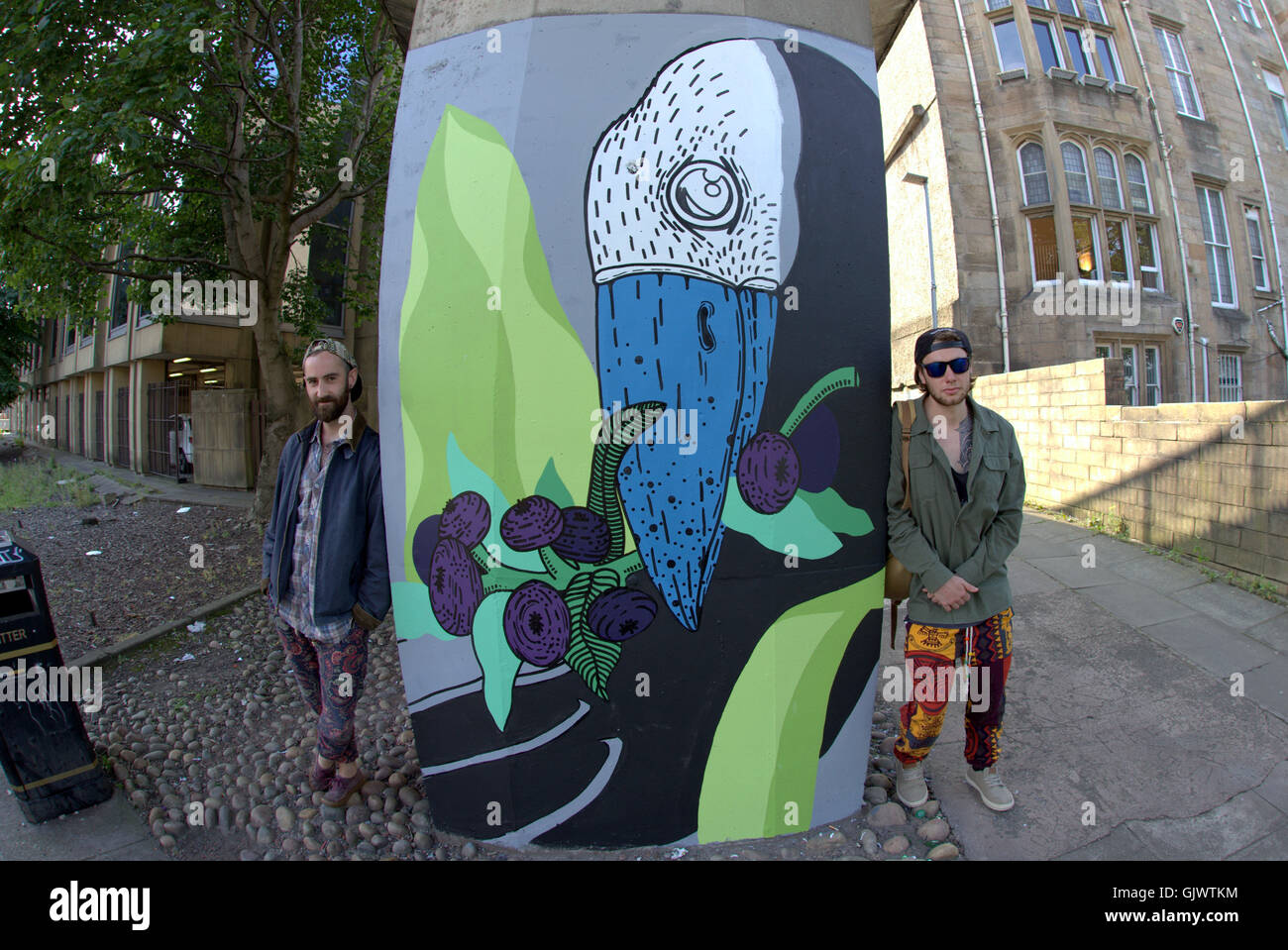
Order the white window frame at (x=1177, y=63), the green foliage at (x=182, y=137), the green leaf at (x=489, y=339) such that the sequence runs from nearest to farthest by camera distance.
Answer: the green leaf at (x=489, y=339) → the green foliage at (x=182, y=137) → the white window frame at (x=1177, y=63)

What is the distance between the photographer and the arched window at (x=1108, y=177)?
1320cm

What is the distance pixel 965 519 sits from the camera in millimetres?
2504

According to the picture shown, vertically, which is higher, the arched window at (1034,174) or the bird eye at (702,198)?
the arched window at (1034,174)

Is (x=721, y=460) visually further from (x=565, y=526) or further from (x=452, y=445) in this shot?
(x=452, y=445)

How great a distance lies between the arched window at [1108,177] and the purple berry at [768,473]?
15294mm

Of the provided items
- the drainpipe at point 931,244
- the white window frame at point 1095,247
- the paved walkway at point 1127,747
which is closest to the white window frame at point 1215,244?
the white window frame at point 1095,247

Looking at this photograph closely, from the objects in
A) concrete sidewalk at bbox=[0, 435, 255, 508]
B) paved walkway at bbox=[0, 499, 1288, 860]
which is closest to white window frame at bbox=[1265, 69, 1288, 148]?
paved walkway at bbox=[0, 499, 1288, 860]

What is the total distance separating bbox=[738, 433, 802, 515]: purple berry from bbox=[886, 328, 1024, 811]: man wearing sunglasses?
467 millimetres

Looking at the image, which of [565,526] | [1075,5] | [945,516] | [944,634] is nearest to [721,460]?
[565,526]

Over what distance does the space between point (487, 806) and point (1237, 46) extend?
2337 centimetres

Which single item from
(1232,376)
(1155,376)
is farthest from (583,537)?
(1232,376)

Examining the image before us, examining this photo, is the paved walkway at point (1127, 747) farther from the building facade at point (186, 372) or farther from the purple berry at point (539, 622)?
the building facade at point (186, 372)

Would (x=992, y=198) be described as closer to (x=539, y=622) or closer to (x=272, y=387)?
(x=272, y=387)

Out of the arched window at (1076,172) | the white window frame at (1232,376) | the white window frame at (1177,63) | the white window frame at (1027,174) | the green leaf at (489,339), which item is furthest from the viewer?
the white window frame at (1177,63)
